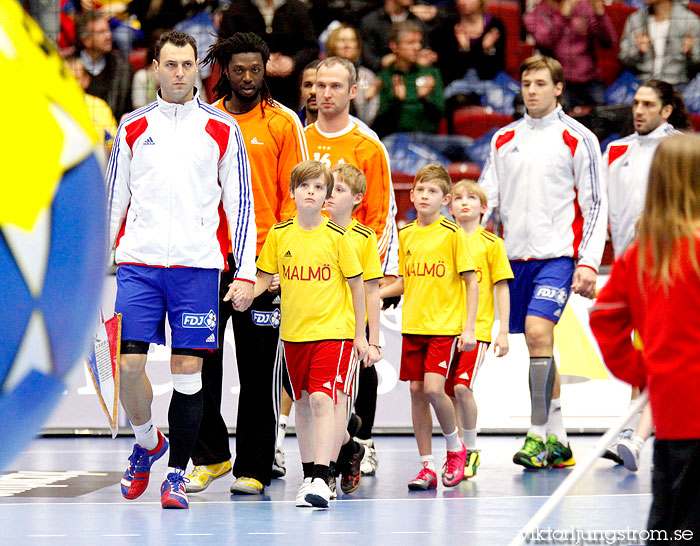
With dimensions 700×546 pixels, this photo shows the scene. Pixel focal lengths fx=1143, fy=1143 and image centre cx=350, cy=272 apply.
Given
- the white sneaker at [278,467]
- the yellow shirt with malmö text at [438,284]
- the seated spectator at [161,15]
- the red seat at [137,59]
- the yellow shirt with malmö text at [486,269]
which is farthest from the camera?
the seated spectator at [161,15]

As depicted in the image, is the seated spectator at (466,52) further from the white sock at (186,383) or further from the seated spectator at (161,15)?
the white sock at (186,383)

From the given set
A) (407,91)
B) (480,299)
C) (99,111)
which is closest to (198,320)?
(480,299)

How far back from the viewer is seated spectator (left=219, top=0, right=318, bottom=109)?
10.3 meters

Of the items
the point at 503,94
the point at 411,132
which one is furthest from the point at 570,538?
the point at 503,94

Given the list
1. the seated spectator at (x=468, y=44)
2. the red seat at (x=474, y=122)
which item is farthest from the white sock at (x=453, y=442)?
the seated spectator at (x=468, y=44)

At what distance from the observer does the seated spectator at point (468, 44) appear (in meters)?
11.3

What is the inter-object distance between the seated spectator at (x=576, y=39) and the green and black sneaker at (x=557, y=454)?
5109 mm

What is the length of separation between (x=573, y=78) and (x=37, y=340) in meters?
9.76

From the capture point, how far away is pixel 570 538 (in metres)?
4.26

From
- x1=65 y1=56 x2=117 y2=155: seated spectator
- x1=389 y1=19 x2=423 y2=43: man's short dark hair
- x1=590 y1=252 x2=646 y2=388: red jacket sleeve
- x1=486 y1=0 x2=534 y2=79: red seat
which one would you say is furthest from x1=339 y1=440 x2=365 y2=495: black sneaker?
x1=486 y1=0 x2=534 y2=79: red seat

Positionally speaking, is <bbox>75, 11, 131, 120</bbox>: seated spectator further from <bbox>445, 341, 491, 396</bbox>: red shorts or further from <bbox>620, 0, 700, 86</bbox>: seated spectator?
<bbox>445, 341, 491, 396</bbox>: red shorts

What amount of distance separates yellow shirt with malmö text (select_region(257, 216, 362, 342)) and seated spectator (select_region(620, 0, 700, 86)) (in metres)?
6.63

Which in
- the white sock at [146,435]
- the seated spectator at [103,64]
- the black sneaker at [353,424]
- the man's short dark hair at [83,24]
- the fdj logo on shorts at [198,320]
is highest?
the man's short dark hair at [83,24]

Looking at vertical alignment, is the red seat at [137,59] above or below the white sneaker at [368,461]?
above
